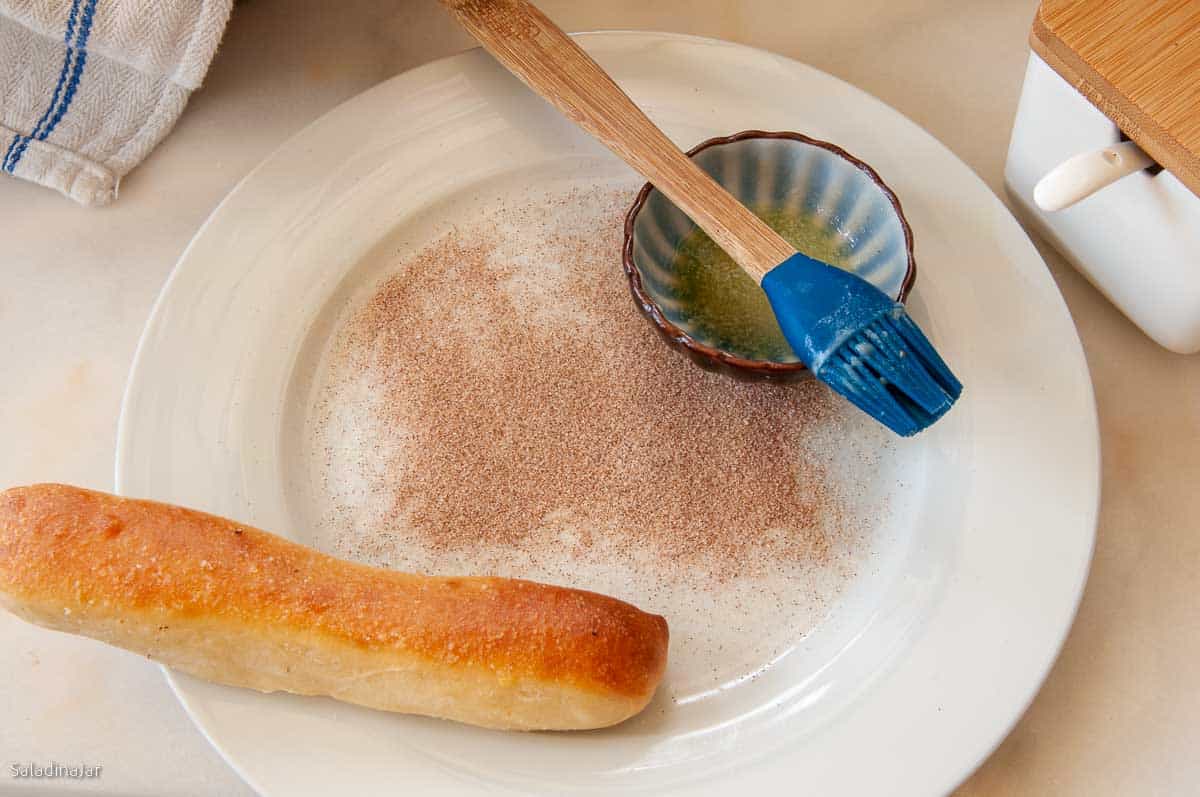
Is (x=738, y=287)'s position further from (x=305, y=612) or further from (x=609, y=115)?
(x=305, y=612)

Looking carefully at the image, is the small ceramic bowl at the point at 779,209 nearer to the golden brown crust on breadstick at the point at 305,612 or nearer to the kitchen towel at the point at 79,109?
the golden brown crust on breadstick at the point at 305,612

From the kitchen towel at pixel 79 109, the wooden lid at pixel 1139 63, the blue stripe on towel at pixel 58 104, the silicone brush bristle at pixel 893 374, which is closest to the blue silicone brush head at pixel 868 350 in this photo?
the silicone brush bristle at pixel 893 374

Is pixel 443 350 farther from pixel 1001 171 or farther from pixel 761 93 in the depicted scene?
pixel 1001 171

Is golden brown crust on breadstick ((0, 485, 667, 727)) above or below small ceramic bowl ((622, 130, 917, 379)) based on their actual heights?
below

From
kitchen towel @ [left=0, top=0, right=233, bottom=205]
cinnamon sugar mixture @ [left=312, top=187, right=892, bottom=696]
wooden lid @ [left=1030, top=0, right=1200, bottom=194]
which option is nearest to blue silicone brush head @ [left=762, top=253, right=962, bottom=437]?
cinnamon sugar mixture @ [left=312, top=187, right=892, bottom=696]

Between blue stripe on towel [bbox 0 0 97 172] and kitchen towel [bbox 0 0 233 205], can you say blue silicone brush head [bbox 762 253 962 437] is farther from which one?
blue stripe on towel [bbox 0 0 97 172]

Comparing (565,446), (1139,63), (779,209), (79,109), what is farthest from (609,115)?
(79,109)
